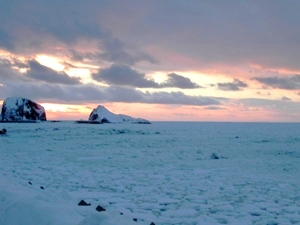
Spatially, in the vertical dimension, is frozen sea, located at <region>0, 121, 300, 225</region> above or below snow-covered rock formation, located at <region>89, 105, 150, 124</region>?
below

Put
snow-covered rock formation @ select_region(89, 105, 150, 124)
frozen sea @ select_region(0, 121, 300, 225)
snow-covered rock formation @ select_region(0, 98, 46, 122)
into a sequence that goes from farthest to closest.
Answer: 1. snow-covered rock formation @ select_region(89, 105, 150, 124)
2. snow-covered rock formation @ select_region(0, 98, 46, 122)
3. frozen sea @ select_region(0, 121, 300, 225)

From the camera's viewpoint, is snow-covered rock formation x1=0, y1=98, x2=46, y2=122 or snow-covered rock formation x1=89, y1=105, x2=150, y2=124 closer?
snow-covered rock formation x1=0, y1=98, x2=46, y2=122

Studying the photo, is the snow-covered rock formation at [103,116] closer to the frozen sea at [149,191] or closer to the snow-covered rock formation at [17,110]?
the snow-covered rock formation at [17,110]

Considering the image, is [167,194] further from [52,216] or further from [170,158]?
[170,158]

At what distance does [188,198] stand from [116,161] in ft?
21.9

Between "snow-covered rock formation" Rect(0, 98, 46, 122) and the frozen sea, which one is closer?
the frozen sea

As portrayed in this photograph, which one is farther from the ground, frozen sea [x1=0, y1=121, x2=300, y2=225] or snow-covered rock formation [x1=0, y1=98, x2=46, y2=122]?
snow-covered rock formation [x1=0, y1=98, x2=46, y2=122]

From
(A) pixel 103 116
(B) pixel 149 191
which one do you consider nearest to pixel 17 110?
(A) pixel 103 116

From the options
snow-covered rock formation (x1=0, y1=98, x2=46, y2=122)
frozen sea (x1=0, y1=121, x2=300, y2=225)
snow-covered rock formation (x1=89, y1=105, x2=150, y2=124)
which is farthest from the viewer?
snow-covered rock formation (x1=89, y1=105, x2=150, y2=124)

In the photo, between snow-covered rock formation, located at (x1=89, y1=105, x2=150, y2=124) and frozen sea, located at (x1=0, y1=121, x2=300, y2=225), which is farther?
snow-covered rock formation, located at (x1=89, y1=105, x2=150, y2=124)

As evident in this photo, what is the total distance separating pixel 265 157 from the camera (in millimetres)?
16094

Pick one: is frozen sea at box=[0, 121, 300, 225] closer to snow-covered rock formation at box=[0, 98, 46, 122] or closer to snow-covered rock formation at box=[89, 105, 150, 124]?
snow-covered rock formation at box=[0, 98, 46, 122]

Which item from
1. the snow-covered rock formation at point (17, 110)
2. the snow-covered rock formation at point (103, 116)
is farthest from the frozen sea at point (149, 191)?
the snow-covered rock formation at point (103, 116)

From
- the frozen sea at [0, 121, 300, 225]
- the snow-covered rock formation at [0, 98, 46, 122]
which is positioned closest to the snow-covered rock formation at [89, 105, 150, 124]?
the snow-covered rock formation at [0, 98, 46, 122]
